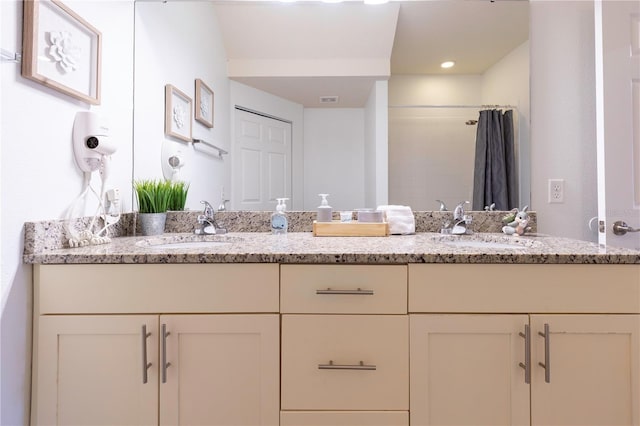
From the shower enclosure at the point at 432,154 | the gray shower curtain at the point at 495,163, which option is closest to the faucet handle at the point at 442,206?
the shower enclosure at the point at 432,154

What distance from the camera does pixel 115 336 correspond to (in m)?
1.00

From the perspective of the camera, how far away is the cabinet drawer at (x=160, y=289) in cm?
100

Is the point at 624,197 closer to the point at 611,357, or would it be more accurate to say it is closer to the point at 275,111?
the point at 611,357

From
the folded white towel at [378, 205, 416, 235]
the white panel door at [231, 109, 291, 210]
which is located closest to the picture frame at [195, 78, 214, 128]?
the white panel door at [231, 109, 291, 210]

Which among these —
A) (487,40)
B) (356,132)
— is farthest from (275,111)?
(487,40)

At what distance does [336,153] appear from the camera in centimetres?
161

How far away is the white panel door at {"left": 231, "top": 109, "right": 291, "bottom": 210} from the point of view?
1.63 metres

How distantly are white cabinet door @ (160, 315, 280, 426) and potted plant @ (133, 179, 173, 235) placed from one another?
62cm

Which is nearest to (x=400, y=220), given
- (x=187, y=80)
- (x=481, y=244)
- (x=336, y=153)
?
(x=481, y=244)

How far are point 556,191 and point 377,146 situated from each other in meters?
0.85

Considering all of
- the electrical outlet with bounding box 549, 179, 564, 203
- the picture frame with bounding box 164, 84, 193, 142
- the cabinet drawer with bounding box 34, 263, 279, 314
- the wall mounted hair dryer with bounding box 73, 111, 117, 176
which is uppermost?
the picture frame with bounding box 164, 84, 193, 142

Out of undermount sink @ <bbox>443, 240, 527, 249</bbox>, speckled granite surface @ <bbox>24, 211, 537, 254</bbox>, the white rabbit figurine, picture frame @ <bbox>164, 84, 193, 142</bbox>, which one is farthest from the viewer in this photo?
picture frame @ <bbox>164, 84, 193, 142</bbox>

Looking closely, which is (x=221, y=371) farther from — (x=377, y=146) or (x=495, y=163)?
(x=495, y=163)

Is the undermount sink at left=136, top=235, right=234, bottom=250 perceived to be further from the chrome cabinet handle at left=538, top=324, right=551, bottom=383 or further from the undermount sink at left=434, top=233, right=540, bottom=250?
the chrome cabinet handle at left=538, top=324, right=551, bottom=383
